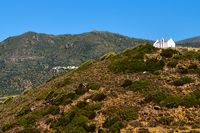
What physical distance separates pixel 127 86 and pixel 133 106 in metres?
5.67

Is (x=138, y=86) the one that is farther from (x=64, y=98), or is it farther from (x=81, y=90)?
(x=64, y=98)

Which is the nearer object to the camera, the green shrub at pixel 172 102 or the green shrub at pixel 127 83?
the green shrub at pixel 172 102

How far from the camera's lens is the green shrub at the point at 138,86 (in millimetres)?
26152

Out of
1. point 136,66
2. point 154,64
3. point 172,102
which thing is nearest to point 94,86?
point 136,66

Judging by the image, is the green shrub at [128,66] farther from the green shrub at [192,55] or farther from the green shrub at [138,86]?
the green shrub at [192,55]

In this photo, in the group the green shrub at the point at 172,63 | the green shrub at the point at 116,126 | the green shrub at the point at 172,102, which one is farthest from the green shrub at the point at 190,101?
the green shrub at the point at 172,63

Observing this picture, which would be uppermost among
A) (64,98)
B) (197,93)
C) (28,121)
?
(197,93)

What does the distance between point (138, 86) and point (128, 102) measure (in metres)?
4.18

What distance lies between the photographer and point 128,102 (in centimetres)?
2331

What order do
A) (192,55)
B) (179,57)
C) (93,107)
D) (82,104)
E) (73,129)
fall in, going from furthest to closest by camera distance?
(192,55) → (179,57) → (82,104) → (93,107) → (73,129)

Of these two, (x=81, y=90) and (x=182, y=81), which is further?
(x=81, y=90)

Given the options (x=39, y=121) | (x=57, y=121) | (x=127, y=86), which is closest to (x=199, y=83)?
(x=127, y=86)

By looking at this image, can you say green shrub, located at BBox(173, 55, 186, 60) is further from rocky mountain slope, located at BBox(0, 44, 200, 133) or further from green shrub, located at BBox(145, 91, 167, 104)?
green shrub, located at BBox(145, 91, 167, 104)

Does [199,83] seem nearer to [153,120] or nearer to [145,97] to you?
[145,97]
